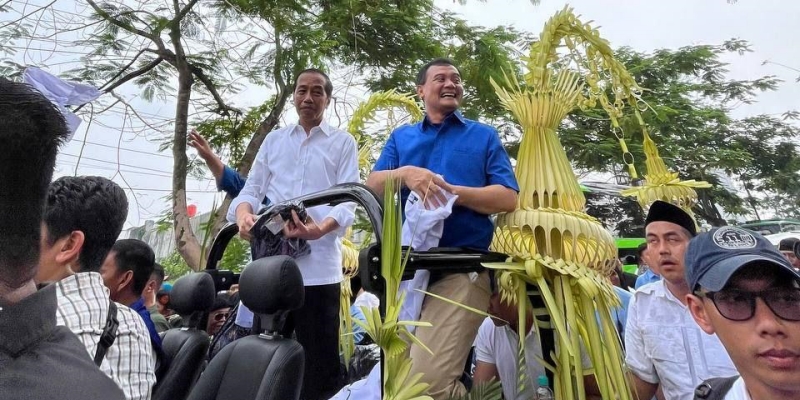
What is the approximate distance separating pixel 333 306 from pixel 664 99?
36.3ft

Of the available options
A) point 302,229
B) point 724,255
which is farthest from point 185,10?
point 724,255

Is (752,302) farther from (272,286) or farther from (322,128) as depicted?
(322,128)

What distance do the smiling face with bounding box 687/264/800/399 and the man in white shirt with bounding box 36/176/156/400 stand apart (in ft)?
4.74

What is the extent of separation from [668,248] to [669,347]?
0.42 m

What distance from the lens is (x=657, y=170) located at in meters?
2.86

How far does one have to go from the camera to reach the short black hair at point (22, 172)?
2.76ft

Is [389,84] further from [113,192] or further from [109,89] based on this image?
[113,192]

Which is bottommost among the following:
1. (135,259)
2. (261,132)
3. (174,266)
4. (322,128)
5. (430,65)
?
(174,266)

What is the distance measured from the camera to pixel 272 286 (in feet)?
6.67

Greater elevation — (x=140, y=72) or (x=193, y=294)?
(x=140, y=72)

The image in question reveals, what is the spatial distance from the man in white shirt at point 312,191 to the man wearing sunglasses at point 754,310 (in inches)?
57.9

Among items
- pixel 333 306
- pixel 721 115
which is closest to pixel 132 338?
pixel 333 306

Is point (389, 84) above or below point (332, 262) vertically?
above

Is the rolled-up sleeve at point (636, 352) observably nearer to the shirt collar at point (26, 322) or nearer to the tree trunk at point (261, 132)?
the shirt collar at point (26, 322)
